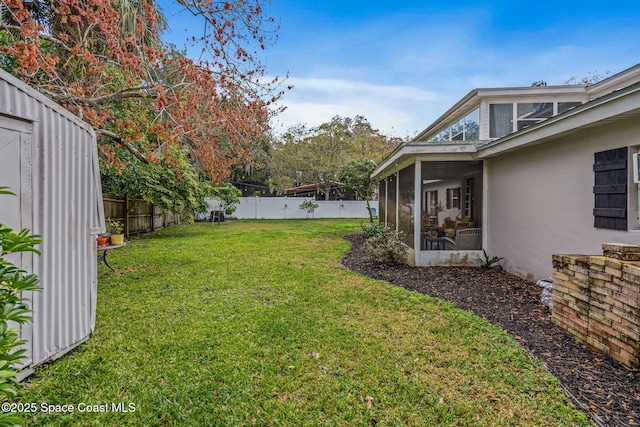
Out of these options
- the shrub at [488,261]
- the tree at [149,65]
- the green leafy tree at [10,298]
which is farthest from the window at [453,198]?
the green leafy tree at [10,298]

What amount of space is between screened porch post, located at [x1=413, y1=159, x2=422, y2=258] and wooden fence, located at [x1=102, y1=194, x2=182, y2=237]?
9.43 m

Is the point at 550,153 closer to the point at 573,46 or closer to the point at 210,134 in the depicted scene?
the point at 210,134

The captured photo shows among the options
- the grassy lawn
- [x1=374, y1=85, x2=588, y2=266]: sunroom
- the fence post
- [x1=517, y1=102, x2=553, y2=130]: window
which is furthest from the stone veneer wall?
the fence post

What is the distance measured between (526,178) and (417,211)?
2.15 meters

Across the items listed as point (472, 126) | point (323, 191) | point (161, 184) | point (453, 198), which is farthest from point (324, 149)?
point (472, 126)

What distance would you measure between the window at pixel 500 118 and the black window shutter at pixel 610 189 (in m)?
3.78

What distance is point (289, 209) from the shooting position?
77.6 ft

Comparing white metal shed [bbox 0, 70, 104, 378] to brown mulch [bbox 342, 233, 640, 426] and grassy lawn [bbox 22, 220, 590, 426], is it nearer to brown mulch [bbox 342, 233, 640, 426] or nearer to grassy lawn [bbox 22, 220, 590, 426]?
grassy lawn [bbox 22, 220, 590, 426]

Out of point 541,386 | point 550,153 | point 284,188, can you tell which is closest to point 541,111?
point 550,153

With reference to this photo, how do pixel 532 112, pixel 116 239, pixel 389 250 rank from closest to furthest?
pixel 116 239 < pixel 389 250 < pixel 532 112

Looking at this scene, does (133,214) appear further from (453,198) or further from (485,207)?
(485,207)

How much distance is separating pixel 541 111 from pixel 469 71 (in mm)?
5291

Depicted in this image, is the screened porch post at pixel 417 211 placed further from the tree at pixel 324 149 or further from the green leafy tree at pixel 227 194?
the tree at pixel 324 149

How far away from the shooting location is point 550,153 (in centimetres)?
531
